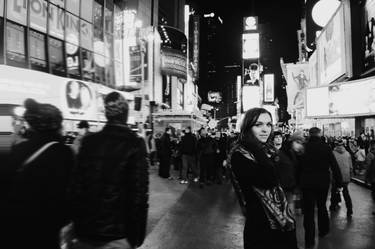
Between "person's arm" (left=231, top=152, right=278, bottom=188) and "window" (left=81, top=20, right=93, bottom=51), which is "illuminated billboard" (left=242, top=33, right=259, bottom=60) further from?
"person's arm" (left=231, top=152, right=278, bottom=188)

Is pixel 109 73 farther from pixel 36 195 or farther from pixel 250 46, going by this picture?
pixel 250 46

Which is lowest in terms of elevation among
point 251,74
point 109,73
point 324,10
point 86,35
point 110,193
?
point 110,193

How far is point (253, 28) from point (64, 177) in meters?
77.7

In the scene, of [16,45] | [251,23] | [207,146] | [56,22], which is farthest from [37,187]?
[251,23]

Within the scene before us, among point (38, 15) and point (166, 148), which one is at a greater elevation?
point (38, 15)

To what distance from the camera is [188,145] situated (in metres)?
13.9

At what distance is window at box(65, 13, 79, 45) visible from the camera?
23.9m

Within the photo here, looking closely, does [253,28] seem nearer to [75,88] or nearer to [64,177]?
[75,88]

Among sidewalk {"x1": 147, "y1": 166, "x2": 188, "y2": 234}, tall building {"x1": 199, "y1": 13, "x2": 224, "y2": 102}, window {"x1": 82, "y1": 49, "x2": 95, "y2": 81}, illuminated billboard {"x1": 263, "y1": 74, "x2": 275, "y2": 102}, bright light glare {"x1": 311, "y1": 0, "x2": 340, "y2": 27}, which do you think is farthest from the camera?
tall building {"x1": 199, "y1": 13, "x2": 224, "y2": 102}

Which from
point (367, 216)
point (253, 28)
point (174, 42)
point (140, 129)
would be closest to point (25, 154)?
point (367, 216)

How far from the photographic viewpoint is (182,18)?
62719 mm

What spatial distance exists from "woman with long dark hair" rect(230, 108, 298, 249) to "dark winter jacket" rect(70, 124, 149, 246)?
745 mm

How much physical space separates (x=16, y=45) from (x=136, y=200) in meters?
19.4

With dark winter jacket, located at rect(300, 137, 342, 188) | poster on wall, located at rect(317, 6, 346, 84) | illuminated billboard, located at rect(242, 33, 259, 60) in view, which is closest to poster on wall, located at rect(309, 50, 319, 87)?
poster on wall, located at rect(317, 6, 346, 84)
